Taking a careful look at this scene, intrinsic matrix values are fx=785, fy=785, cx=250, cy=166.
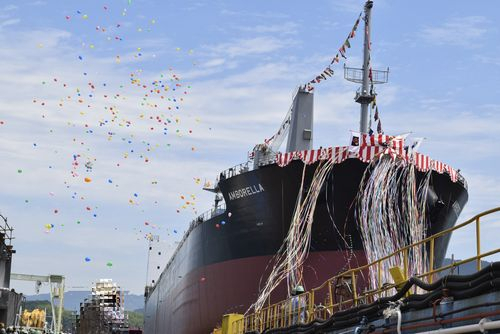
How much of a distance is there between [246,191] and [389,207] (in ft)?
18.8

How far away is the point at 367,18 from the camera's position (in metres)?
29.9

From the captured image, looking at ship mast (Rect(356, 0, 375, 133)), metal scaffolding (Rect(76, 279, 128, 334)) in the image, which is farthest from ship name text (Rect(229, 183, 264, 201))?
metal scaffolding (Rect(76, 279, 128, 334))

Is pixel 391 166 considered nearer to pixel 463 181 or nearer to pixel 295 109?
pixel 463 181

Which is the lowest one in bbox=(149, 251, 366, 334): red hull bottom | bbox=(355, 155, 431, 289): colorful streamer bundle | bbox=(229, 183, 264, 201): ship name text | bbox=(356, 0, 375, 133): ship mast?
bbox=(149, 251, 366, 334): red hull bottom

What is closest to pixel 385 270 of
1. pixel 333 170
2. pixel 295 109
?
pixel 333 170

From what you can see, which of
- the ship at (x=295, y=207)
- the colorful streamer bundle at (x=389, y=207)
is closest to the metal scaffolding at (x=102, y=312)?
the ship at (x=295, y=207)

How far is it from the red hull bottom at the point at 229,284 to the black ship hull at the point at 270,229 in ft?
0.11

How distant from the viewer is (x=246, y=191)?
28.1 metres

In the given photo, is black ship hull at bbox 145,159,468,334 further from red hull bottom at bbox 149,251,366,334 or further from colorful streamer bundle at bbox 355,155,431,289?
colorful streamer bundle at bbox 355,155,431,289

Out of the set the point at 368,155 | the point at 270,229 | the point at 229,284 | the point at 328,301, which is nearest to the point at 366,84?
the point at 368,155

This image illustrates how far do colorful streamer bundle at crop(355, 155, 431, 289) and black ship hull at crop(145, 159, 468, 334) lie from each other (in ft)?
1.85

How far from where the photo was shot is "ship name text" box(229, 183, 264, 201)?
27.5 m

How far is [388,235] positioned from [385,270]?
3.20 meters

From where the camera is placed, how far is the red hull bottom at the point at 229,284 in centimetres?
2556
